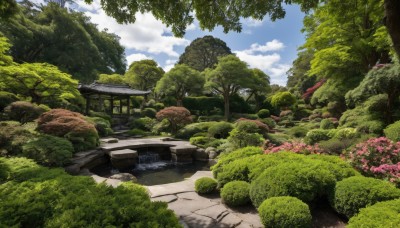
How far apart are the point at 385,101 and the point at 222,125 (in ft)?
25.4

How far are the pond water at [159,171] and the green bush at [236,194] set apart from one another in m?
3.67

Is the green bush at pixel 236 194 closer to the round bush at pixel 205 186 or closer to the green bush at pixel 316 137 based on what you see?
the round bush at pixel 205 186

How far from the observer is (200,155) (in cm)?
1082

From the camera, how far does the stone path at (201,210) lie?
3.72 metres

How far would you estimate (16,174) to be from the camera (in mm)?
4035

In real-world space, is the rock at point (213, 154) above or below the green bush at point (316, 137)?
below

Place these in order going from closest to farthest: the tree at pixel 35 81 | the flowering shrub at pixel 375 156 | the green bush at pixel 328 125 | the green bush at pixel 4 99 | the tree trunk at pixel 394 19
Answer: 1. the tree trunk at pixel 394 19
2. the flowering shrub at pixel 375 156
3. the tree at pixel 35 81
4. the green bush at pixel 4 99
5. the green bush at pixel 328 125

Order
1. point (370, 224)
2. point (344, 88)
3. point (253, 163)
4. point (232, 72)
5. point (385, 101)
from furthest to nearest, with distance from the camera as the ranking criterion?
point (232, 72), point (344, 88), point (385, 101), point (253, 163), point (370, 224)

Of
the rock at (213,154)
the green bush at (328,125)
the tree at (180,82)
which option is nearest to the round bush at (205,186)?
the rock at (213,154)

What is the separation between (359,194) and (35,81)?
1487 centimetres

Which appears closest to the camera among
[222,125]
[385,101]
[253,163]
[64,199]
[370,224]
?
[64,199]

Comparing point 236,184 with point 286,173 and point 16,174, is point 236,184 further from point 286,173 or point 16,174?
point 16,174

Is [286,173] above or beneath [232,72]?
beneath

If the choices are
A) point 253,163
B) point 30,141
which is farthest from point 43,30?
point 253,163
